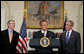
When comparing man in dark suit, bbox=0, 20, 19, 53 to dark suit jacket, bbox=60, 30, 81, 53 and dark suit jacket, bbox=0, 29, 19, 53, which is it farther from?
dark suit jacket, bbox=60, 30, 81, 53

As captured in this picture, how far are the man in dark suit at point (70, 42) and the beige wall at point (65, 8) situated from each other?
7.52 m

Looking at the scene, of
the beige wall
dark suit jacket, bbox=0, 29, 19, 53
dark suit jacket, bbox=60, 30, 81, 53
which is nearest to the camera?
dark suit jacket, bbox=60, 30, 81, 53

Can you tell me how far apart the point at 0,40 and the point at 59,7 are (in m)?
8.18

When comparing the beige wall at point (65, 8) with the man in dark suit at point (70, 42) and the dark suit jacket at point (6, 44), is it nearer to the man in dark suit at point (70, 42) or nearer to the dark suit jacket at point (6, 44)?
the dark suit jacket at point (6, 44)

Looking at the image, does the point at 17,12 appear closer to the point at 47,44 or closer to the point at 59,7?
the point at 59,7

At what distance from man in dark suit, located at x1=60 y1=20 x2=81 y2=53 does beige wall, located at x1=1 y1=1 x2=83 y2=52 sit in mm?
7519

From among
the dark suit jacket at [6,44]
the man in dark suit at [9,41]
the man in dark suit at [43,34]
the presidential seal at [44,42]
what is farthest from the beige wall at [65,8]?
the presidential seal at [44,42]

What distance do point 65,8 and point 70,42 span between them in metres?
8.06

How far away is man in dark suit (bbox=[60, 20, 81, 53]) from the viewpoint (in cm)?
441

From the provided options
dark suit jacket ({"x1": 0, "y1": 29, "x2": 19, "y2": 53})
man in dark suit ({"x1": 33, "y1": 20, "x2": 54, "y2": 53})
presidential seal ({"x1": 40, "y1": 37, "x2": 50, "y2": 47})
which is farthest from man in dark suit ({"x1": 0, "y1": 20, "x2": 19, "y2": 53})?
presidential seal ({"x1": 40, "y1": 37, "x2": 50, "y2": 47})

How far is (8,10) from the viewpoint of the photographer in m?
12.2

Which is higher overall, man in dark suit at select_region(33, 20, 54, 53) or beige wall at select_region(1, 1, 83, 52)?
beige wall at select_region(1, 1, 83, 52)

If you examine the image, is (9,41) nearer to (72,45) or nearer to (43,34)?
(43,34)

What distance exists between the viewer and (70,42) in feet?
14.7
